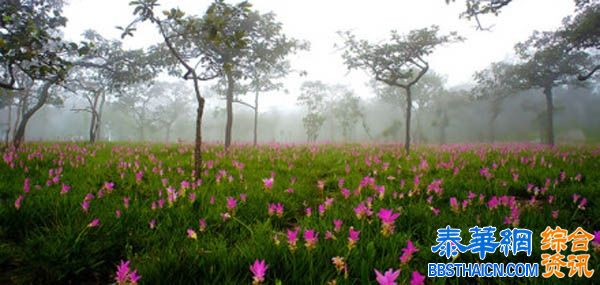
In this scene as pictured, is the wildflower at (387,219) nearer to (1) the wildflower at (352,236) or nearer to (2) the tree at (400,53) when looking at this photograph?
(1) the wildflower at (352,236)

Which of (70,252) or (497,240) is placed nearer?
(70,252)

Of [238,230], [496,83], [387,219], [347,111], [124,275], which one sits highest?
[496,83]

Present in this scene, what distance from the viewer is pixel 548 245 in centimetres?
227

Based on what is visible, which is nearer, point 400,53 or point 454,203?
point 454,203

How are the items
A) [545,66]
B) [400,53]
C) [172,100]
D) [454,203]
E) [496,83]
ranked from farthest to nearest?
1. [172,100]
2. [496,83]
3. [545,66]
4. [400,53]
5. [454,203]

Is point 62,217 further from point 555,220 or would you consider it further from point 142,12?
point 555,220

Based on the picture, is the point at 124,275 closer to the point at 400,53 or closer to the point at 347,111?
the point at 400,53

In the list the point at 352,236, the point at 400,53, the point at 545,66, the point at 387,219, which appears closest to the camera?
the point at 352,236

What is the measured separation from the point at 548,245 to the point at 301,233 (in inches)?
78.6

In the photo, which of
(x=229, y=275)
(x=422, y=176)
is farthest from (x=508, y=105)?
(x=229, y=275)

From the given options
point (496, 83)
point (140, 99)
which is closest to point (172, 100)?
point (140, 99)

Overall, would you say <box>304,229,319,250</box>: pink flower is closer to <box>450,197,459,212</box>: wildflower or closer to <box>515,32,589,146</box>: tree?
<box>450,197,459,212</box>: wildflower

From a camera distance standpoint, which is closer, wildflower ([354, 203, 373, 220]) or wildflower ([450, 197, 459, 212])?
wildflower ([354, 203, 373, 220])

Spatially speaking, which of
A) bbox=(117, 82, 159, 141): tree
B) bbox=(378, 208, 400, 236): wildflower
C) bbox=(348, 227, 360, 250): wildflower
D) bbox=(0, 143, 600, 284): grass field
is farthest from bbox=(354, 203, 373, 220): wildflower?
bbox=(117, 82, 159, 141): tree
